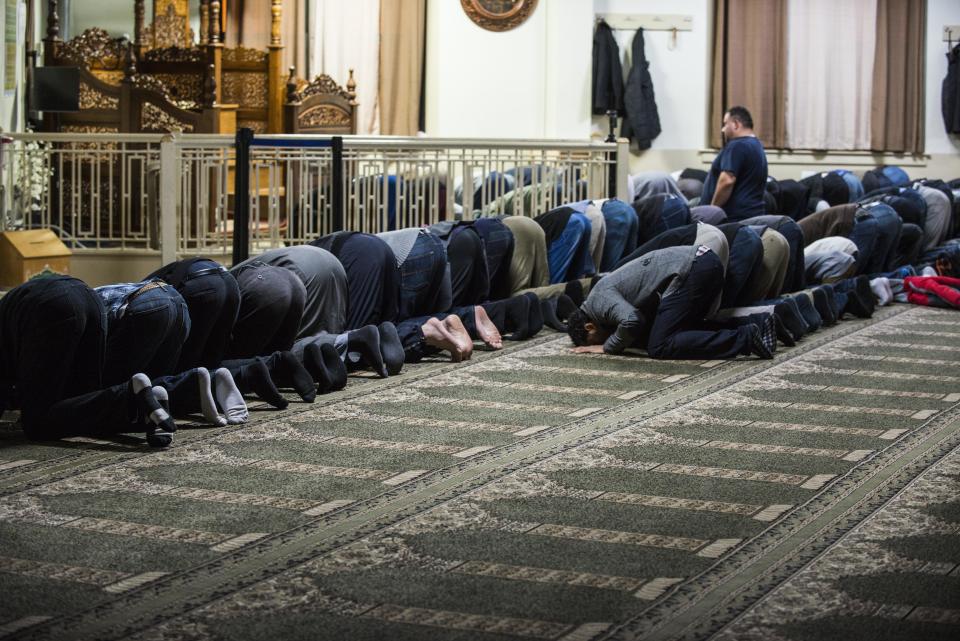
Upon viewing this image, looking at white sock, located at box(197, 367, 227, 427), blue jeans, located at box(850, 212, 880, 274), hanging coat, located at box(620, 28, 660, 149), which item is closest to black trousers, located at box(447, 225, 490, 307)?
white sock, located at box(197, 367, 227, 427)

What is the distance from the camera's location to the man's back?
8.17 m

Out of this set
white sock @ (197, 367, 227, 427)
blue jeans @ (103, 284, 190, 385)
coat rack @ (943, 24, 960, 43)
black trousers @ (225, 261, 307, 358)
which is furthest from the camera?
coat rack @ (943, 24, 960, 43)

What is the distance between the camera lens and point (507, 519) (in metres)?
3.61

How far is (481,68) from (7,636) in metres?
10.1

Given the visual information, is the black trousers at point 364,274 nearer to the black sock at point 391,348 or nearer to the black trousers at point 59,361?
the black sock at point 391,348

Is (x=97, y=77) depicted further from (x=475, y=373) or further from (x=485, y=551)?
(x=485, y=551)

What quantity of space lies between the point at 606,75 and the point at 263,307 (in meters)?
8.25

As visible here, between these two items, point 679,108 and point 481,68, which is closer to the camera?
point 481,68

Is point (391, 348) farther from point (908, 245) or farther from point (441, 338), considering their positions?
point (908, 245)

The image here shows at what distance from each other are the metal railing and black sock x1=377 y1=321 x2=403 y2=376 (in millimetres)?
1422

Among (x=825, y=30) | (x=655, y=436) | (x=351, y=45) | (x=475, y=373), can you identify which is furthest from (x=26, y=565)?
(x=825, y=30)

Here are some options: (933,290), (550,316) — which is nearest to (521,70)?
(933,290)

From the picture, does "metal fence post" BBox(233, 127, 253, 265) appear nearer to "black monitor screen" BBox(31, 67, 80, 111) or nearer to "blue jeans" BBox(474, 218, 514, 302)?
"blue jeans" BBox(474, 218, 514, 302)

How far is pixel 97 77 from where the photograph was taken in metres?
9.39
